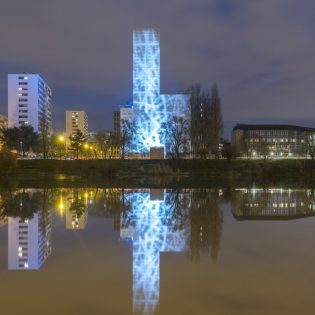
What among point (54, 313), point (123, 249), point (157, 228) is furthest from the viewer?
point (157, 228)

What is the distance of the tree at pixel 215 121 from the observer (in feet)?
262

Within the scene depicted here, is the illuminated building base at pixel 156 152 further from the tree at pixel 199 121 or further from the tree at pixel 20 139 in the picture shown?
the tree at pixel 20 139

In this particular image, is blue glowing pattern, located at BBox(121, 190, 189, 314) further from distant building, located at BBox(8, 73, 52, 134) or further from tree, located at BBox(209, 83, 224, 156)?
distant building, located at BBox(8, 73, 52, 134)

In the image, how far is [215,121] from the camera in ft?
264

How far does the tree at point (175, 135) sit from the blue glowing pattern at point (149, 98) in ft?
9.92

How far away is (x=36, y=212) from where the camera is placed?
2094cm

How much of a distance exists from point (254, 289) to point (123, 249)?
484cm

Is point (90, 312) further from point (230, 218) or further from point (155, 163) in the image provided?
point (155, 163)

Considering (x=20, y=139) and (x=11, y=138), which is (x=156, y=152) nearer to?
(x=20, y=139)

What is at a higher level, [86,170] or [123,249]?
[86,170]

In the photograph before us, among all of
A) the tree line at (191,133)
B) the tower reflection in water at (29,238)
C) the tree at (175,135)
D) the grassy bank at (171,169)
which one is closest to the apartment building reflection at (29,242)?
the tower reflection in water at (29,238)

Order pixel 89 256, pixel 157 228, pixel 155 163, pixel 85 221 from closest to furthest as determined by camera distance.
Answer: pixel 89 256, pixel 157 228, pixel 85 221, pixel 155 163

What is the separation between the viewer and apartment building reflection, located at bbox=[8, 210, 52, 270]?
11055mm

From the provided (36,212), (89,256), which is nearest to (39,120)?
(36,212)
